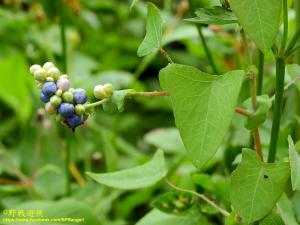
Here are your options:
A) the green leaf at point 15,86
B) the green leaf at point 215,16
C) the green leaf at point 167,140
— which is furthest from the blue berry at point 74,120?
the green leaf at point 15,86

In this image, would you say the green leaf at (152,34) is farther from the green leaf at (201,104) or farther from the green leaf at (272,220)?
the green leaf at (272,220)

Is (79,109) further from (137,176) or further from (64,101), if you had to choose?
(137,176)

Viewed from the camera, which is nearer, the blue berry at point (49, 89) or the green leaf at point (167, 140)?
the blue berry at point (49, 89)

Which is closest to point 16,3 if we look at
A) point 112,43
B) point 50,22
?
point 50,22

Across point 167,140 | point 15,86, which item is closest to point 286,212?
point 167,140

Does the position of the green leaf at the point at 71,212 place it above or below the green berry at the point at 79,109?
below

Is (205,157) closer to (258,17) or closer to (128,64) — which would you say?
(258,17)
